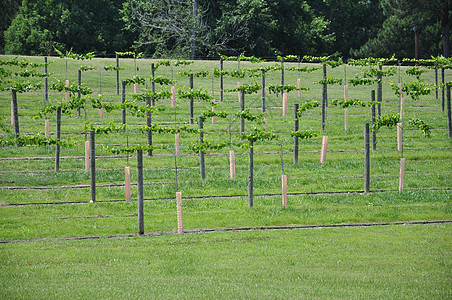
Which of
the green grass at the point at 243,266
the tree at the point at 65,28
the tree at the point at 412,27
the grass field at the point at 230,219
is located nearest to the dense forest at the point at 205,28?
the tree at the point at 65,28

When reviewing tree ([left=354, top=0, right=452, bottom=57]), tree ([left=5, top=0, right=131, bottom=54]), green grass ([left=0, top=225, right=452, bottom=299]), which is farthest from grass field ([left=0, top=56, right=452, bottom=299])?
tree ([left=5, top=0, right=131, bottom=54])

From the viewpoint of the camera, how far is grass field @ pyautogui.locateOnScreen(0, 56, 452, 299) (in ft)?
39.5

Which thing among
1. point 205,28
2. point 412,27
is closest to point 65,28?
point 205,28

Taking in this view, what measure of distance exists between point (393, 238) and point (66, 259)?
27.6 feet

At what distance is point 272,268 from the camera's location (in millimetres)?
13133

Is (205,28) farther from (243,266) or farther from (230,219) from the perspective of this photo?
(243,266)

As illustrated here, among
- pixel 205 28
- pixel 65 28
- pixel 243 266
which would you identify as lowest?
pixel 243 266

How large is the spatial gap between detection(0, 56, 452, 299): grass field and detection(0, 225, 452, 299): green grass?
41 mm

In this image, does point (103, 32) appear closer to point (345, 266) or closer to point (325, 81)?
point (325, 81)

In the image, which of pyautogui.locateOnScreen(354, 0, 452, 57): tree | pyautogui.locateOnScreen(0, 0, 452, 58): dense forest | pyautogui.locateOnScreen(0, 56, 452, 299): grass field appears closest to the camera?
pyautogui.locateOnScreen(0, 56, 452, 299): grass field

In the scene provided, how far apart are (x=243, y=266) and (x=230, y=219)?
15.3ft

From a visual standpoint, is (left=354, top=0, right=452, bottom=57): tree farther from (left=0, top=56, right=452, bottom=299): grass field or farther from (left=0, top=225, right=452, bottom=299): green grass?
(left=0, top=225, right=452, bottom=299): green grass

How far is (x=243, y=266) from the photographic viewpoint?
13.3 m

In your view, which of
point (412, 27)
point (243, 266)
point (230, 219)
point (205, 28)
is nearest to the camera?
point (243, 266)
